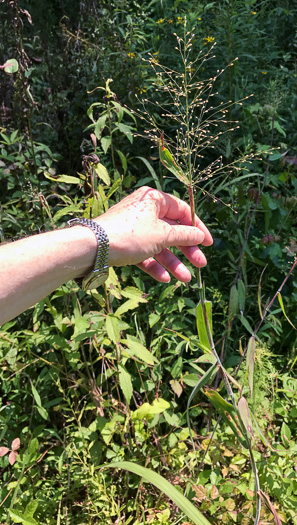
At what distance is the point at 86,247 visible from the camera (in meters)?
1.34

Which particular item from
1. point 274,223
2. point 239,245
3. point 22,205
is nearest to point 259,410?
point 239,245

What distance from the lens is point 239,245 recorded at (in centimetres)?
233

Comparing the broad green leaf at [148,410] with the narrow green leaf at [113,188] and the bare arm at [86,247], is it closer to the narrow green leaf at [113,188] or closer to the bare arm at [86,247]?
the bare arm at [86,247]

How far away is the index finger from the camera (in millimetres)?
1480

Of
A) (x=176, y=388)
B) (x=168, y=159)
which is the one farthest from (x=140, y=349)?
(x=168, y=159)

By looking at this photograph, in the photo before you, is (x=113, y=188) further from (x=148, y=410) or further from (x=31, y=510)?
(x=31, y=510)

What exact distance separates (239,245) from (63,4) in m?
3.36

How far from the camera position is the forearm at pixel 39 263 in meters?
1.25

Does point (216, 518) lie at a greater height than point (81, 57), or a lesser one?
lesser

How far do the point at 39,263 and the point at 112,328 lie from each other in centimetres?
41

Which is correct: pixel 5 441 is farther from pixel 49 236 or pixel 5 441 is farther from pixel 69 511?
pixel 49 236

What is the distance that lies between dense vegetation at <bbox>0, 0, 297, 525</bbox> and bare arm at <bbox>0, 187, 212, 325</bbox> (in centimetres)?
20

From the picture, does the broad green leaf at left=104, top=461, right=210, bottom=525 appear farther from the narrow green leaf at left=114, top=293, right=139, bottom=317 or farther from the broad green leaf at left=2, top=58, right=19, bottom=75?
the broad green leaf at left=2, top=58, right=19, bottom=75

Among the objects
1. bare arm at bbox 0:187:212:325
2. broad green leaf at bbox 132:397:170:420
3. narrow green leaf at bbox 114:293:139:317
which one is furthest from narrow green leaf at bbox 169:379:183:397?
bare arm at bbox 0:187:212:325
